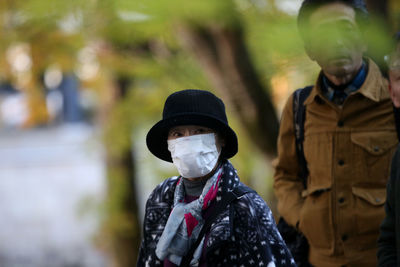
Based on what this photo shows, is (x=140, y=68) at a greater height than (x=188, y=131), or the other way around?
(x=140, y=68)

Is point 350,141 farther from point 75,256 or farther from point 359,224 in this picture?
point 75,256

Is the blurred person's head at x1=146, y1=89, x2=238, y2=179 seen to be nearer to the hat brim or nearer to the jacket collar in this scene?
the hat brim

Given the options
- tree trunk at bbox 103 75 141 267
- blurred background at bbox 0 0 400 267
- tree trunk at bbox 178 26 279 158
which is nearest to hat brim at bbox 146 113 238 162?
blurred background at bbox 0 0 400 267

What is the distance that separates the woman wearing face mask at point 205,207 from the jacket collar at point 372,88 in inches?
23.9

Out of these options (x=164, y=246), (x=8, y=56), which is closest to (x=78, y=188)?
(x=8, y=56)

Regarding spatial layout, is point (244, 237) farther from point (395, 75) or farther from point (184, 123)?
point (395, 75)

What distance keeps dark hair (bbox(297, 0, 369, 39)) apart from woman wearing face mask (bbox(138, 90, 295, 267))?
673 millimetres

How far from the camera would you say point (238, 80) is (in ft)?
16.7

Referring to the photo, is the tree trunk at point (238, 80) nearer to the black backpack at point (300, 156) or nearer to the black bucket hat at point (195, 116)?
the black backpack at point (300, 156)

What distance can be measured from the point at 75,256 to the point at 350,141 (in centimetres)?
1506

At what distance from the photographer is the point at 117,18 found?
5.45m

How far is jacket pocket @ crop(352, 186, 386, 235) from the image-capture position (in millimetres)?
2395

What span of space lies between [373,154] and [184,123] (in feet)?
2.92

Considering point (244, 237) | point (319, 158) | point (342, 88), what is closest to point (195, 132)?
point (244, 237)
